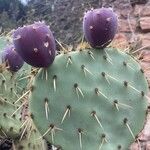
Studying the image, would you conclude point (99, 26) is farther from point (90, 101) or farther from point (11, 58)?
point (11, 58)

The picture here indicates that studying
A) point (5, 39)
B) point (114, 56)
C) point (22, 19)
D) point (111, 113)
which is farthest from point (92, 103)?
point (22, 19)

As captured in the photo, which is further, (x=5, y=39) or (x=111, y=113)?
(x=5, y=39)

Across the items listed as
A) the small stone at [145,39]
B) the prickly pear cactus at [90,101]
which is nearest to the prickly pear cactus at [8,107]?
the prickly pear cactus at [90,101]

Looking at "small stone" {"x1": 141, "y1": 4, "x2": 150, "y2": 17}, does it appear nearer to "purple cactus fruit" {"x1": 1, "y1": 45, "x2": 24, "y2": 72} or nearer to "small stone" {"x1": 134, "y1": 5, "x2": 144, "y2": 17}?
"small stone" {"x1": 134, "y1": 5, "x2": 144, "y2": 17}

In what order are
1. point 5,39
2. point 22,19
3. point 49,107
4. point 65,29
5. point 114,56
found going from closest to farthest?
point 49,107, point 114,56, point 5,39, point 65,29, point 22,19

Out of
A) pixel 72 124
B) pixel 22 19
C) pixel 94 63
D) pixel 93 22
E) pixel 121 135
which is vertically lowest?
pixel 22 19

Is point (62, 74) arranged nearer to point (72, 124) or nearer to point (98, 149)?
point (72, 124)

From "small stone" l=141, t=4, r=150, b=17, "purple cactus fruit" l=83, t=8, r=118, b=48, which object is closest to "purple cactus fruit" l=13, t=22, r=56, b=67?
"purple cactus fruit" l=83, t=8, r=118, b=48
